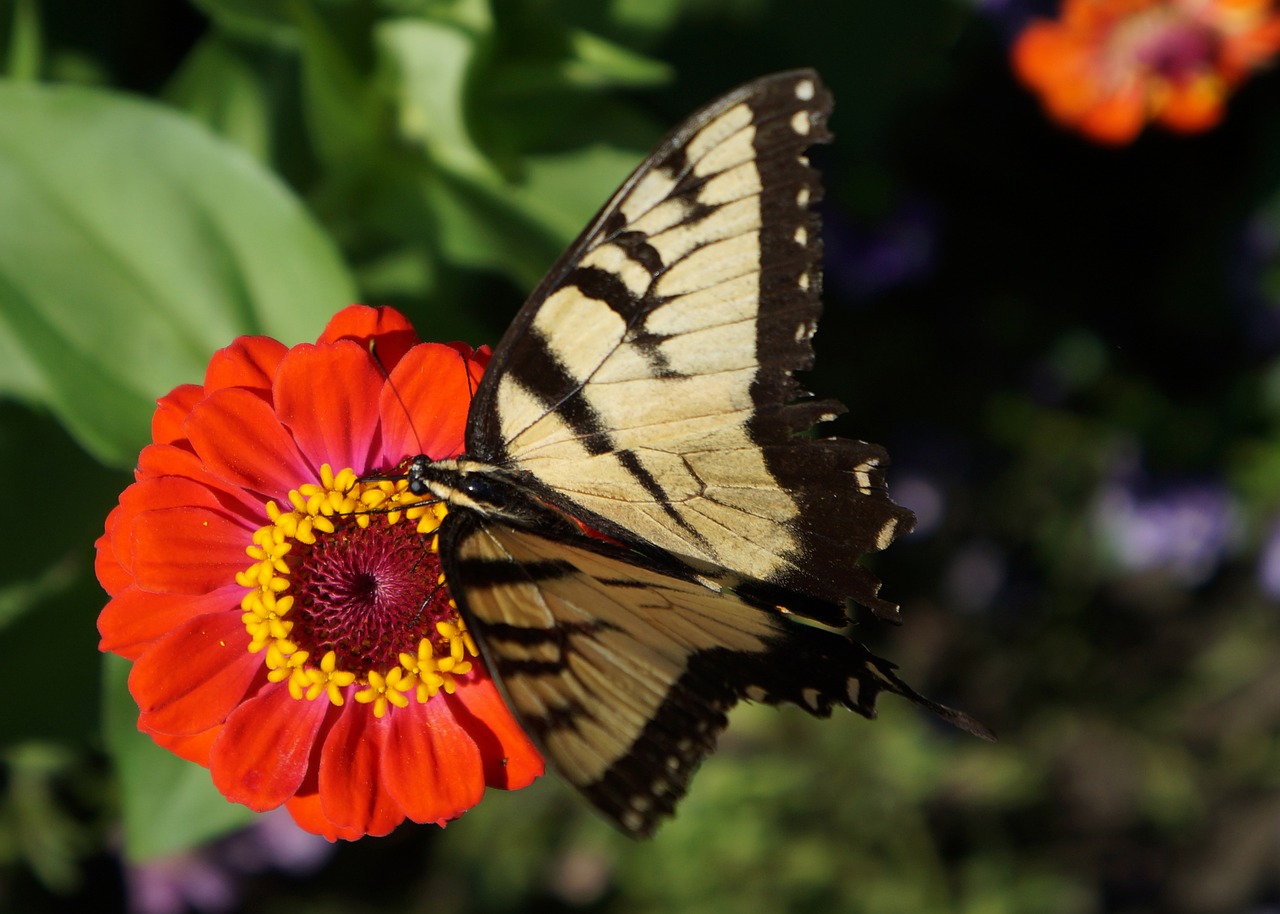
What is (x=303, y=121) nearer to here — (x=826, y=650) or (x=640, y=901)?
(x=826, y=650)

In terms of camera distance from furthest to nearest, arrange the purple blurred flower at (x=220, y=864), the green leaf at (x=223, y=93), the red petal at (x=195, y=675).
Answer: the purple blurred flower at (x=220, y=864), the green leaf at (x=223, y=93), the red petal at (x=195, y=675)

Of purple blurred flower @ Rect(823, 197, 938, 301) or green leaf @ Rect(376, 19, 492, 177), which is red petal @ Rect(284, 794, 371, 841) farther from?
purple blurred flower @ Rect(823, 197, 938, 301)

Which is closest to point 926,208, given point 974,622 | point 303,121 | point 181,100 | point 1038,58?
point 1038,58

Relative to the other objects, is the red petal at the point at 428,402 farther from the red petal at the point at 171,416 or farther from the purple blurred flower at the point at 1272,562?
the purple blurred flower at the point at 1272,562

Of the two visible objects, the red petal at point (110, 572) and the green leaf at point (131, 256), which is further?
the green leaf at point (131, 256)

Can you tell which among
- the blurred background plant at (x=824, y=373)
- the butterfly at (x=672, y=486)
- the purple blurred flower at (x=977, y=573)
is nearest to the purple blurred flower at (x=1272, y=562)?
the blurred background plant at (x=824, y=373)

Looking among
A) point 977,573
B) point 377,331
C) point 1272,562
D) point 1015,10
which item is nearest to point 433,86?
point 377,331

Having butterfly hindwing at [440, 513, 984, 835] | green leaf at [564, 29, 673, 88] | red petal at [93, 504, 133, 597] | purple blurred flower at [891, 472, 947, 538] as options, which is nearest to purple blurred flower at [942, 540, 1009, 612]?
purple blurred flower at [891, 472, 947, 538]
